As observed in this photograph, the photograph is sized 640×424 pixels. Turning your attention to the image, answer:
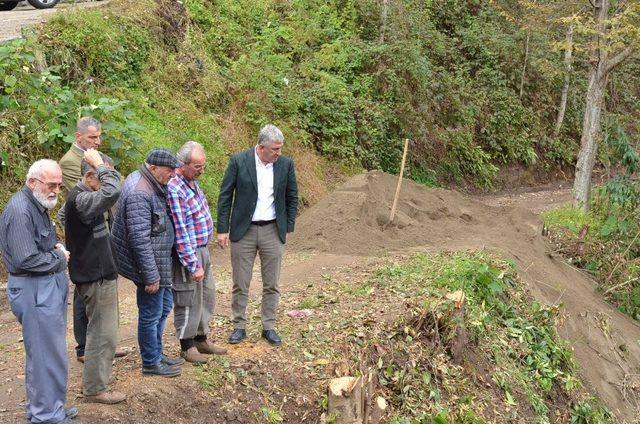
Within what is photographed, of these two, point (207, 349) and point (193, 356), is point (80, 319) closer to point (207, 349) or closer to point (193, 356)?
point (193, 356)

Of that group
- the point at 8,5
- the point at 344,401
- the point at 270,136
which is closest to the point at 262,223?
the point at 270,136

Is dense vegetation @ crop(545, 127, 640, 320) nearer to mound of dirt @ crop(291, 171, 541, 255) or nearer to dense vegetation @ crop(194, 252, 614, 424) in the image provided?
mound of dirt @ crop(291, 171, 541, 255)

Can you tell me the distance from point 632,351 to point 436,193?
16.4 feet

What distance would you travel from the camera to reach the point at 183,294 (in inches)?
249

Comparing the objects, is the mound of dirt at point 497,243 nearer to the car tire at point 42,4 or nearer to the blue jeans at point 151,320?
the blue jeans at point 151,320

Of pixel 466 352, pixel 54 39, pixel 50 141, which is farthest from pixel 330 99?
pixel 466 352

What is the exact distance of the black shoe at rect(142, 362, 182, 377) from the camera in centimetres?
615

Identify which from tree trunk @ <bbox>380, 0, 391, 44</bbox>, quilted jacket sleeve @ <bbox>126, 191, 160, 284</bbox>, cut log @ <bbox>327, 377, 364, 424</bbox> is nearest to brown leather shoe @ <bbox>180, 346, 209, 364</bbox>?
quilted jacket sleeve @ <bbox>126, 191, 160, 284</bbox>

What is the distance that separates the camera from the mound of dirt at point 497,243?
10.6m

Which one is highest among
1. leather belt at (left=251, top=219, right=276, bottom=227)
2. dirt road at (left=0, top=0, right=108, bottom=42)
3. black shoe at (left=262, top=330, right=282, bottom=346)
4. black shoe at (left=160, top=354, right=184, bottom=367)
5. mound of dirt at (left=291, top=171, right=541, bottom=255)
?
dirt road at (left=0, top=0, right=108, bottom=42)

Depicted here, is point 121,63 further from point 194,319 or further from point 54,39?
point 194,319

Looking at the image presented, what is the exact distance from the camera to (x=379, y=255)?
1144 centimetres

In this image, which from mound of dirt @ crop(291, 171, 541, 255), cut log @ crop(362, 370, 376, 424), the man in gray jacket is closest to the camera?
the man in gray jacket

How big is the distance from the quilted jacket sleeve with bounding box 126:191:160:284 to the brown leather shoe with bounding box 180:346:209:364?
1013 millimetres
